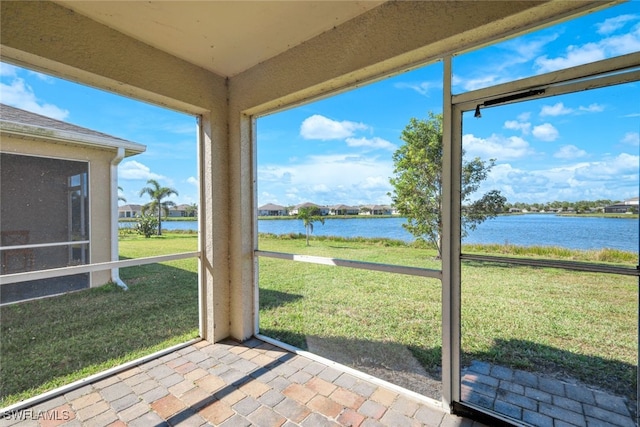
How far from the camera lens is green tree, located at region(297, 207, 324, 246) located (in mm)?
2500

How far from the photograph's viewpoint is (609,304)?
138cm

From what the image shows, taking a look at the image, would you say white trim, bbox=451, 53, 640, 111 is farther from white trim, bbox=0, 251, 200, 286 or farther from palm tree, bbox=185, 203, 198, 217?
white trim, bbox=0, 251, 200, 286

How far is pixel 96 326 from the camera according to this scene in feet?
7.58

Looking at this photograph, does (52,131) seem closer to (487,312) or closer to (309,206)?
(309,206)

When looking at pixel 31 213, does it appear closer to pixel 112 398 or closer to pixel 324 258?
pixel 112 398

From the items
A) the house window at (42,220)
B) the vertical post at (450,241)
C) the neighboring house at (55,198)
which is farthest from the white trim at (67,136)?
the vertical post at (450,241)

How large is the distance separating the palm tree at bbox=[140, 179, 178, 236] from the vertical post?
248cm

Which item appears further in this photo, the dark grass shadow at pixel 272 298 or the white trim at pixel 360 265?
the dark grass shadow at pixel 272 298

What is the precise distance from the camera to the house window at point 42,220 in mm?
1834

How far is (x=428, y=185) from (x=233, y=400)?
2.06 m

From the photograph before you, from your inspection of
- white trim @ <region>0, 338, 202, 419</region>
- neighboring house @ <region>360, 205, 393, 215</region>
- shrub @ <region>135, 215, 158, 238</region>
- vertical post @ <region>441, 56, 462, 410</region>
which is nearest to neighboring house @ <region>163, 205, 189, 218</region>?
shrub @ <region>135, 215, 158, 238</region>

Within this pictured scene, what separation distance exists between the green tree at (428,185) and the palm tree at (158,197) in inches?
83.9

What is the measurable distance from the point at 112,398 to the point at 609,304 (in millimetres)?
3158

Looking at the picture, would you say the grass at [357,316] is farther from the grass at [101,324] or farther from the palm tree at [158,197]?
the palm tree at [158,197]
